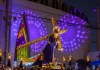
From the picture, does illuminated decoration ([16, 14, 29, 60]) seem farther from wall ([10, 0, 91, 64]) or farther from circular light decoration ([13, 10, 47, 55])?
wall ([10, 0, 91, 64])

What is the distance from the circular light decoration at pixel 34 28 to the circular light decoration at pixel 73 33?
346 cm

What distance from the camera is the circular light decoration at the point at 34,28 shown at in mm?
27605

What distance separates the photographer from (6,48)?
78.5ft

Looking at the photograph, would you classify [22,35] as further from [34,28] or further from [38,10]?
[38,10]

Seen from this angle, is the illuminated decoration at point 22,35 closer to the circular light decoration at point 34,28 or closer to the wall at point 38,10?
the circular light decoration at point 34,28

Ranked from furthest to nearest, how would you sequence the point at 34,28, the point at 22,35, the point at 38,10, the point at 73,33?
the point at 73,33 < the point at 38,10 < the point at 34,28 < the point at 22,35

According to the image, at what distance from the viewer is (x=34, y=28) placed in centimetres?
2914

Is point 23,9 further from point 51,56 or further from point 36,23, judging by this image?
point 51,56

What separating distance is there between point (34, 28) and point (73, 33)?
279 inches

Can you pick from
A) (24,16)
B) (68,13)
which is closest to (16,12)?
(24,16)

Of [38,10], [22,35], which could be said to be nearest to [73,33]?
[38,10]

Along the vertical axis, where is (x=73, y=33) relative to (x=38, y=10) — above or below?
below

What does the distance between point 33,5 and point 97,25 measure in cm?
1116

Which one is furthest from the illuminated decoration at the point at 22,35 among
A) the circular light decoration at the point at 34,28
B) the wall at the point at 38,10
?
the wall at the point at 38,10
